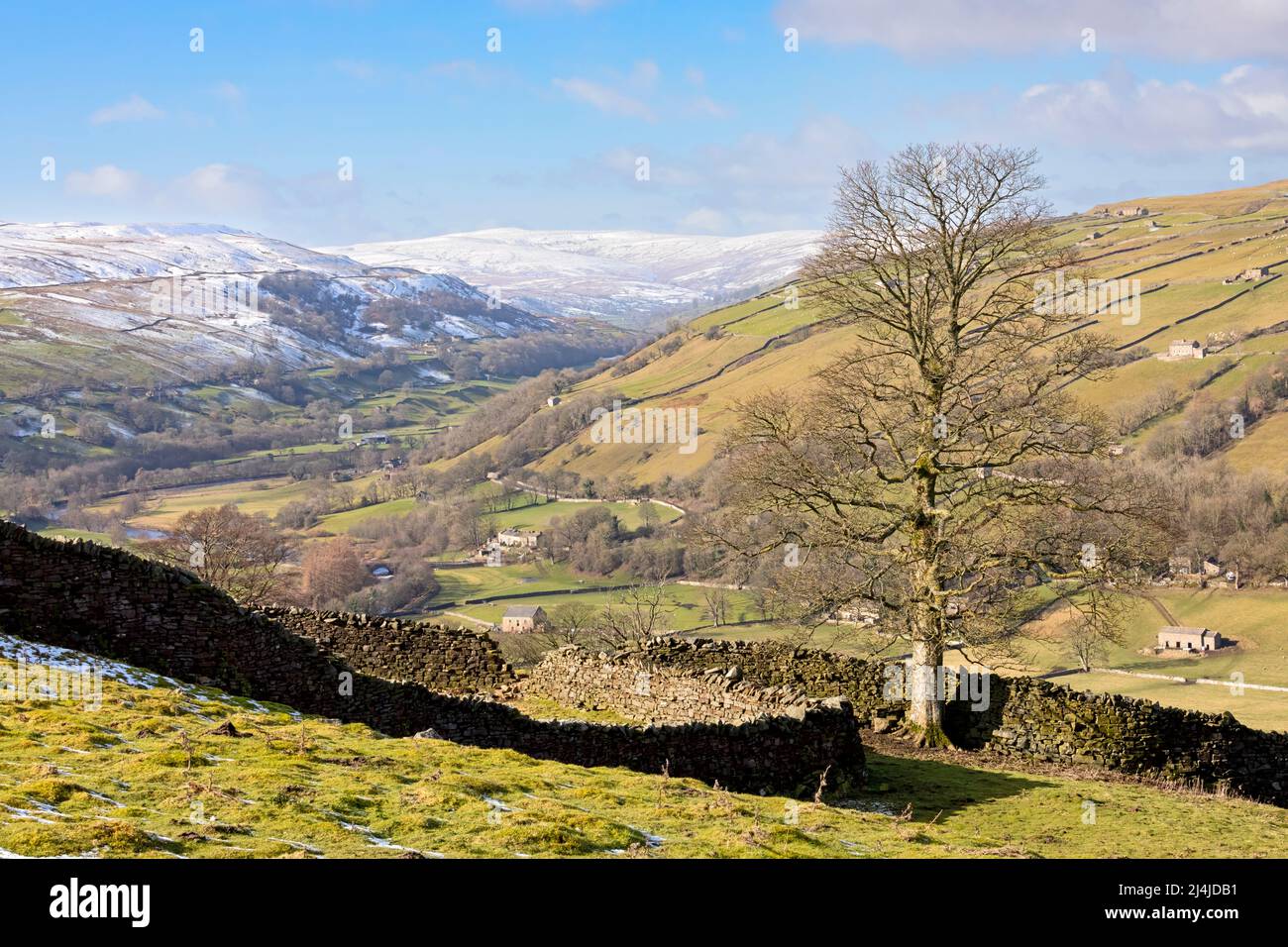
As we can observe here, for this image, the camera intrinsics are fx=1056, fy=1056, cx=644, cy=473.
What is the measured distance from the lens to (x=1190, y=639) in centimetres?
7338

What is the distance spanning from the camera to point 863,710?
26375mm

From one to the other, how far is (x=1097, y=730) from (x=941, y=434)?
749cm

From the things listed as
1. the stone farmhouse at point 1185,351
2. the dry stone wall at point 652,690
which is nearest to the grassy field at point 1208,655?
the dry stone wall at point 652,690

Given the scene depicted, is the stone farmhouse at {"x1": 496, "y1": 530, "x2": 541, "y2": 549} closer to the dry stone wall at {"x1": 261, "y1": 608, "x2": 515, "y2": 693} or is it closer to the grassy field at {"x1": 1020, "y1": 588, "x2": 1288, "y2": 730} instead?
the grassy field at {"x1": 1020, "y1": 588, "x2": 1288, "y2": 730}

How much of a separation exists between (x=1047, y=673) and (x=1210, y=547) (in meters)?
31.0

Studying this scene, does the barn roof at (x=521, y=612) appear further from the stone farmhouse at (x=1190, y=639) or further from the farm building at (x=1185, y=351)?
the farm building at (x=1185, y=351)

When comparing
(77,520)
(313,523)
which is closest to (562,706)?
(313,523)

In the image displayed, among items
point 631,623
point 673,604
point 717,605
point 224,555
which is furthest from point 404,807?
point 673,604

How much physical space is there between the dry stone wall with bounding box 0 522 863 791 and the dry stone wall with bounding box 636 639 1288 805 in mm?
4108

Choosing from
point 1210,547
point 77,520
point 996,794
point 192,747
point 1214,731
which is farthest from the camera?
point 77,520

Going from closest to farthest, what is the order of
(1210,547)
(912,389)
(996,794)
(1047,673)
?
(996,794), (912,389), (1047,673), (1210,547)

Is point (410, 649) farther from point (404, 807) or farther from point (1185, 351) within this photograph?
point (1185, 351)
